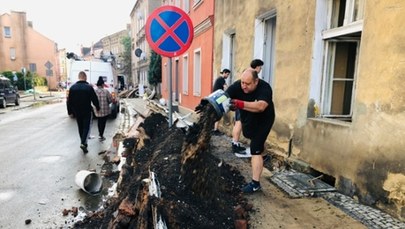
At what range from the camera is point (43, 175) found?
552 centimetres

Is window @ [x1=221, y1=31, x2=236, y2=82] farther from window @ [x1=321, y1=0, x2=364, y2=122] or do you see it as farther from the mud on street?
the mud on street

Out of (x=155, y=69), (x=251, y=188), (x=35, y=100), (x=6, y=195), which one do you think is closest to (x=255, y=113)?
(x=251, y=188)

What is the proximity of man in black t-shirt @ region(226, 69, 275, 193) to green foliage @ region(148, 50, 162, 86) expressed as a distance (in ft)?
71.3

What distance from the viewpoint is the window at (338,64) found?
439cm

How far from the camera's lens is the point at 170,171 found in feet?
11.1

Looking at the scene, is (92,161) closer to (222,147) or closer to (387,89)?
(222,147)

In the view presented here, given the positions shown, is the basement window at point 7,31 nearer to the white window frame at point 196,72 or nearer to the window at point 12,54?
the window at point 12,54

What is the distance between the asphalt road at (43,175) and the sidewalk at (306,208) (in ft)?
7.84

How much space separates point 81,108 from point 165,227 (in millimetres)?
6004

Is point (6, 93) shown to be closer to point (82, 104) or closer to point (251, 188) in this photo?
point (82, 104)

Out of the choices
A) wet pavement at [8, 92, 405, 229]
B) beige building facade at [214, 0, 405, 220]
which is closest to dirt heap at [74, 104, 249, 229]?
wet pavement at [8, 92, 405, 229]

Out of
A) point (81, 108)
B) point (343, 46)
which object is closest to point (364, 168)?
point (343, 46)

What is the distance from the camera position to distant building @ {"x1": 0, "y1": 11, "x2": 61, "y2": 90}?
4788cm

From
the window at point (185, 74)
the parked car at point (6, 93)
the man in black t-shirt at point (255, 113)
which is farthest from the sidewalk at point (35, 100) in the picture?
the man in black t-shirt at point (255, 113)
